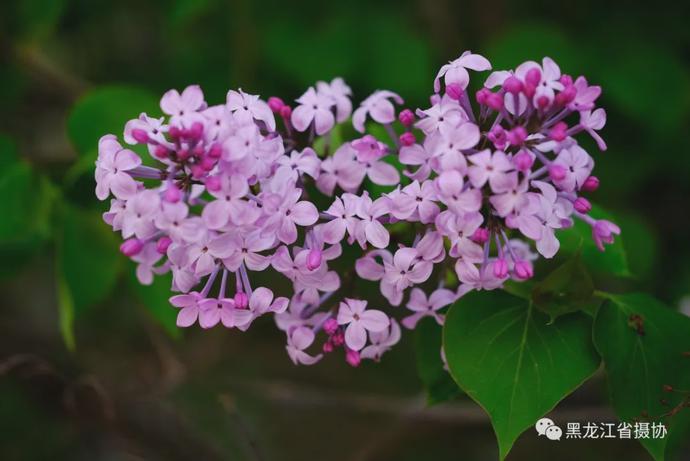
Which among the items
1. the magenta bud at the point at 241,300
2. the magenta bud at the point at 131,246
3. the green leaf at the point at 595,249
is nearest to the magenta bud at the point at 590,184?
the green leaf at the point at 595,249

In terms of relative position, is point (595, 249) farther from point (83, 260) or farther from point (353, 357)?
point (83, 260)

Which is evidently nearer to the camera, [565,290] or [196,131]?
[196,131]

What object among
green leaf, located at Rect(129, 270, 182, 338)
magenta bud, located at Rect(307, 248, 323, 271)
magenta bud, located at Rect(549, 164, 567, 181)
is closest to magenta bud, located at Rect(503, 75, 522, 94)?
magenta bud, located at Rect(549, 164, 567, 181)

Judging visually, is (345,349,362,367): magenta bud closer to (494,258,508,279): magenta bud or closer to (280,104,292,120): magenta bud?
(494,258,508,279): magenta bud

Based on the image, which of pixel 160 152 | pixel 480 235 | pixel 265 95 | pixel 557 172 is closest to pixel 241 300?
pixel 160 152

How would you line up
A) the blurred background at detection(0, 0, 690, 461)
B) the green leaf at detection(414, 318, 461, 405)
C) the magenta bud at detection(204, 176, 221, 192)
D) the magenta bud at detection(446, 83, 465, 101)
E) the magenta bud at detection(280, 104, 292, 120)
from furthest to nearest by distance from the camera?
the blurred background at detection(0, 0, 690, 461) < the green leaf at detection(414, 318, 461, 405) < the magenta bud at detection(280, 104, 292, 120) < the magenta bud at detection(446, 83, 465, 101) < the magenta bud at detection(204, 176, 221, 192)
